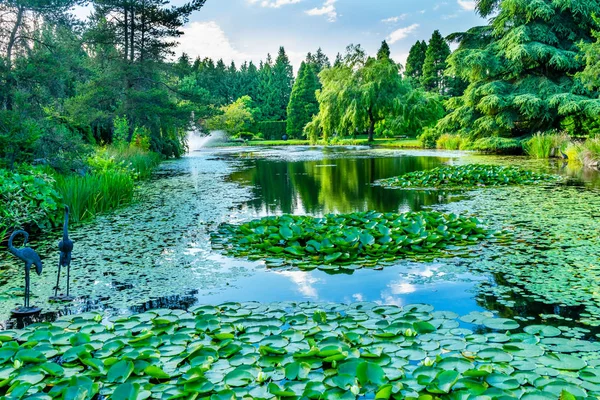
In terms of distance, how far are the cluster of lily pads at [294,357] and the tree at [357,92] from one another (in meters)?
22.5

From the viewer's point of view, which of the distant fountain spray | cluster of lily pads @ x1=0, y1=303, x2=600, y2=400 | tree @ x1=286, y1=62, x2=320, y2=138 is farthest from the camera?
tree @ x1=286, y1=62, x2=320, y2=138

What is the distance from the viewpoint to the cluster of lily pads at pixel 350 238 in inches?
163

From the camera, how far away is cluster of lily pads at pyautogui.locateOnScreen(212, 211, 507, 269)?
13.6 feet

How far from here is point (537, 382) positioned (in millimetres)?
1897

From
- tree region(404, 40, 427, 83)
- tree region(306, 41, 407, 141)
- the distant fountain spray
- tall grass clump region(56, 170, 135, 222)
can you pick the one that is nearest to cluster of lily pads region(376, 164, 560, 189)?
tall grass clump region(56, 170, 135, 222)

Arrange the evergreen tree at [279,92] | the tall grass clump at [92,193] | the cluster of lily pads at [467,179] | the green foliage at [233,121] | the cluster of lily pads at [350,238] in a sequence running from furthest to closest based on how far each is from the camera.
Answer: the evergreen tree at [279,92], the green foliage at [233,121], the cluster of lily pads at [467,179], the tall grass clump at [92,193], the cluster of lily pads at [350,238]

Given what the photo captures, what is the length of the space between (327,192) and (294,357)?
6796 mm

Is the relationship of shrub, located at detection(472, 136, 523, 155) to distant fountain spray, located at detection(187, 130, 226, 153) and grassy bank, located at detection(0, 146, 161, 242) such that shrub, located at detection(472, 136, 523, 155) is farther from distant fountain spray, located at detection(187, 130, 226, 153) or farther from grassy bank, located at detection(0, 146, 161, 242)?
distant fountain spray, located at detection(187, 130, 226, 153)

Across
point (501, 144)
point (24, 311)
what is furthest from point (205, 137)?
point (24, 311)

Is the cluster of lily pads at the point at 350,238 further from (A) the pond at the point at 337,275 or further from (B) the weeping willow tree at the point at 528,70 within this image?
(B) the weeping willow tree at the point at 528,70

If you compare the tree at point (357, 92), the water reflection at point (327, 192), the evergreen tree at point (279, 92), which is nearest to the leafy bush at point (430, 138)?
the tree at point (357, 92)

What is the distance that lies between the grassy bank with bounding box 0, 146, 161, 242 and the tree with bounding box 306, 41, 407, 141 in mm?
18172

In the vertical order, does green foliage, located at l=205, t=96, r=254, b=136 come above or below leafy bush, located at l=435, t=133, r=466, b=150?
above

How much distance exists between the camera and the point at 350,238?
4.30m
